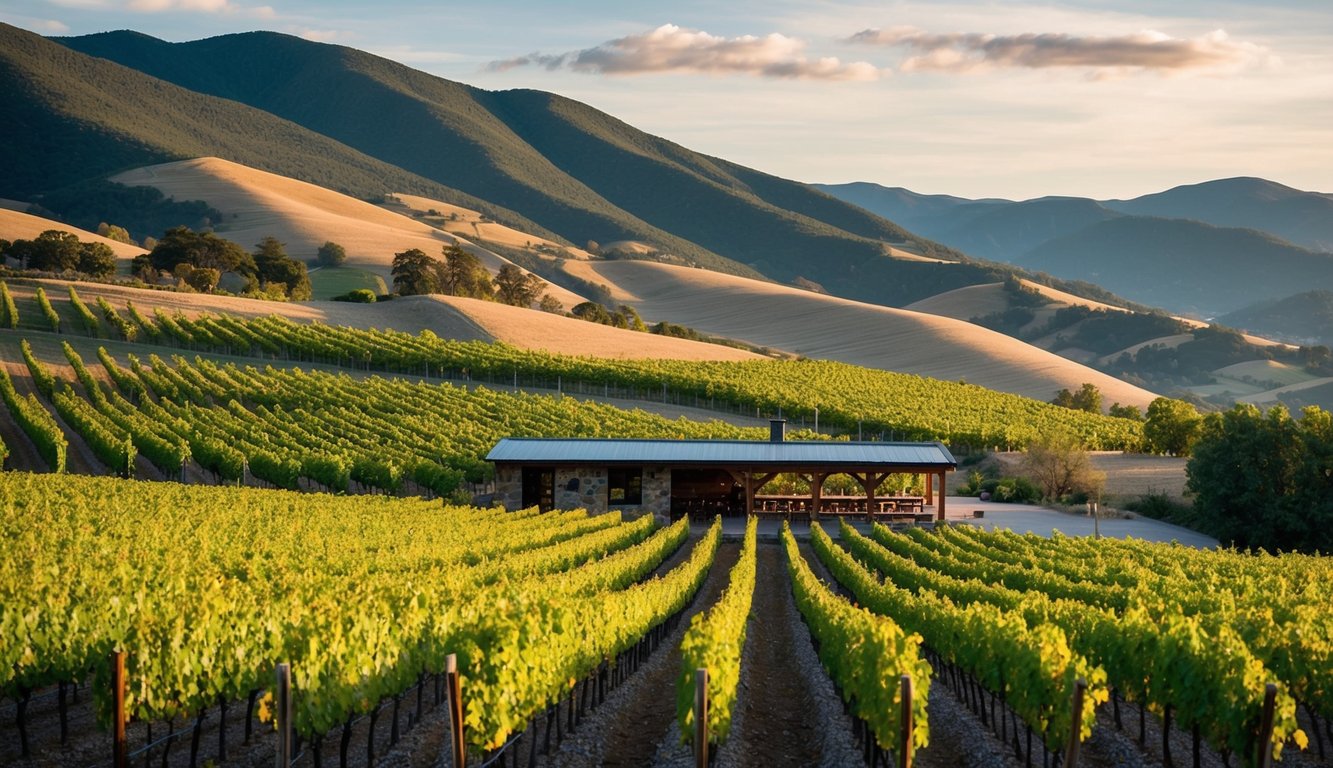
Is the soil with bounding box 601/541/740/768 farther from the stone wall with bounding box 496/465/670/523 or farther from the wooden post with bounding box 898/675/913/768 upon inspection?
the stone wall with bounding box 496/465/670/523

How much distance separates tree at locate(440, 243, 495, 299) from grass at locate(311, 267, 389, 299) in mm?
10364

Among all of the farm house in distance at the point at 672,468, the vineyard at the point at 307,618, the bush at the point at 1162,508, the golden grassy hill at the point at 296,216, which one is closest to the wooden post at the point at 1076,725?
the vineyard at the point at 307,618

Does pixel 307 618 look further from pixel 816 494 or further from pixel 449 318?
pixel 449 318

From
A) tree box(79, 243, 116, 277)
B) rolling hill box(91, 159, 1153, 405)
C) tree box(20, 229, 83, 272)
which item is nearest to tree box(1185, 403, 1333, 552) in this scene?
rolling hill box(91, 159, 1153, 405)

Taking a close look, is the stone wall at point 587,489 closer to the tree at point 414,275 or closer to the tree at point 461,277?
the tree at point 414,275

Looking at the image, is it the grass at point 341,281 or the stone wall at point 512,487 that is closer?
the stone wall at point 512,487

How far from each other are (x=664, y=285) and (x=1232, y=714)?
17232 cm

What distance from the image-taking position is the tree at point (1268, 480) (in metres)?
36.8

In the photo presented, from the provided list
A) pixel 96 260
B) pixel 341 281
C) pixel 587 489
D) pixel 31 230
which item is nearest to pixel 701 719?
pixel 587 489

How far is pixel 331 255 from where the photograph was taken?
5679 inches

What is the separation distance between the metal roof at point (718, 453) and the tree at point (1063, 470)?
9257 millimetres

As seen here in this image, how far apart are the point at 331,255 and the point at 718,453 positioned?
112878mm

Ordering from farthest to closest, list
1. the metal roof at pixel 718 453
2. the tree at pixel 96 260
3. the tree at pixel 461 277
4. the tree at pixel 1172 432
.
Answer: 1. the tree at pixel 461 277
2. the tree at pixel 96 260
3. the tree at pixel 1172 432
4. the metal roof at pixel 718 453

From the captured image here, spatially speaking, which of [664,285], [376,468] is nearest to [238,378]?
[376,468]
